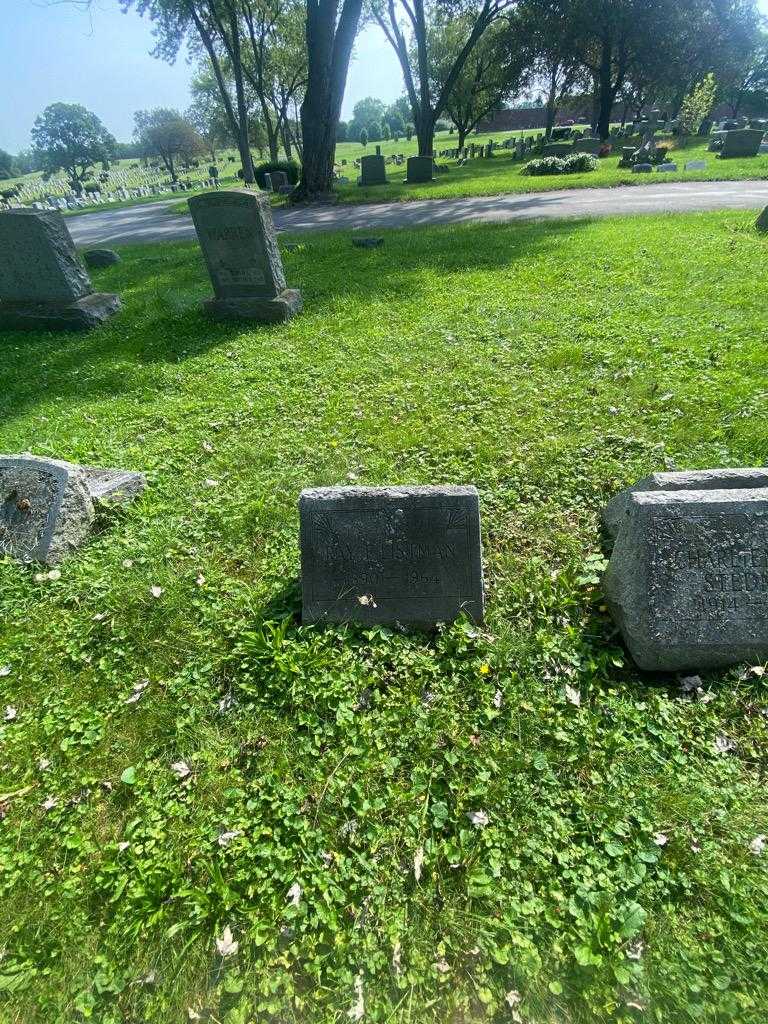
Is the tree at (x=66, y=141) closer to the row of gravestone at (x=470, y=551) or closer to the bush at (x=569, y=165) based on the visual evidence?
the bush at (x=569, y=165)

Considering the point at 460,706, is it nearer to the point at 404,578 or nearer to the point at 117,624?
the point at 404,578

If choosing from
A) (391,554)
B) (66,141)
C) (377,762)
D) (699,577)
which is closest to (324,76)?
(391,554)

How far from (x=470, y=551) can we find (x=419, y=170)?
82.2 feet

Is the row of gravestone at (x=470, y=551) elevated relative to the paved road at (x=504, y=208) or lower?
elevated

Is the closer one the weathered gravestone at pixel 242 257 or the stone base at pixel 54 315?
the weathered gravestone at pixel 242 257

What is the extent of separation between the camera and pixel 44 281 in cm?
830

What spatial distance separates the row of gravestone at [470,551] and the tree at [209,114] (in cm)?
5635

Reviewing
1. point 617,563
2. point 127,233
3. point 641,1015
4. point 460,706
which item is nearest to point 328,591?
point 460,706

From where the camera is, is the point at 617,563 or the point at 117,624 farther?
the point at 117,624

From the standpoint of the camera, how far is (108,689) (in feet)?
9.46

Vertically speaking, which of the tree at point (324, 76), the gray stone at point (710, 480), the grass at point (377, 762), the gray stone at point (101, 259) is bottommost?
the grass at point (377, 762)

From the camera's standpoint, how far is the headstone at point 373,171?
23266 millimetres

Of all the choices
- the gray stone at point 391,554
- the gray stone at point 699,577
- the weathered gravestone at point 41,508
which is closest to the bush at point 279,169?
the weathered gravestone at point 41,508

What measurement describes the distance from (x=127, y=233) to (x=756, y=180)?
20907mm
